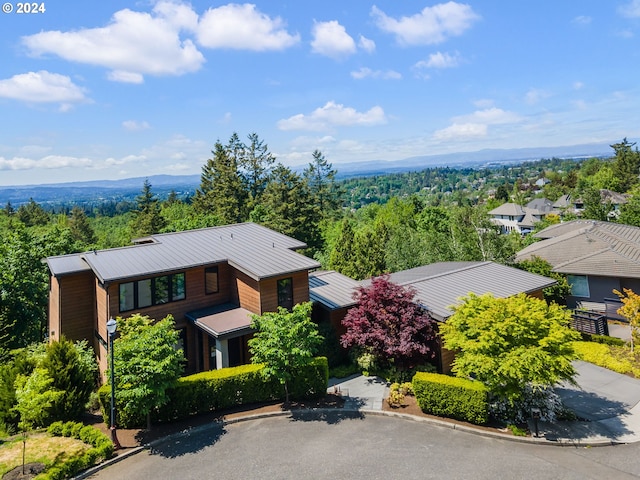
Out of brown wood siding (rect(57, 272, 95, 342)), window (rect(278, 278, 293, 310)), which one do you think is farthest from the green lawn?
window (rect(278, 278, 293, 310))

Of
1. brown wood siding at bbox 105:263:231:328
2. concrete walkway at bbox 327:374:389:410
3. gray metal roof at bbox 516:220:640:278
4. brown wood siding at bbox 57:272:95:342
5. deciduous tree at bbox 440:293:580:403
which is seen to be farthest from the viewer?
gray metal roof at bbox 516:220:640:278

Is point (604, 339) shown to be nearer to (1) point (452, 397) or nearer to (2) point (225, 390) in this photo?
(1) point (452, 397)

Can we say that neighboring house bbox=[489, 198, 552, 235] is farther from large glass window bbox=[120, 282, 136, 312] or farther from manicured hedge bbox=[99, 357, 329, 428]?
large glass window bbox=[120, 282, 136, 312]

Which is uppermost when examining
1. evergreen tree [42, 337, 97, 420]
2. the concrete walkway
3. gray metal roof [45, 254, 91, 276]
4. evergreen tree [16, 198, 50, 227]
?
evergreen tree [16, 198, 50, 227]

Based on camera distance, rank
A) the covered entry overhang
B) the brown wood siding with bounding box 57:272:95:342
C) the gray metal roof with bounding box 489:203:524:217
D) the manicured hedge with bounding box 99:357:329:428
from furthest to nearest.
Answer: the gray metal roof with bounding box 489:203:524:217 → the brown wood siding with bounding box 57:272:95:342 → the covered entry overhang → the manicured hedge with bounding box 99:357:329:428

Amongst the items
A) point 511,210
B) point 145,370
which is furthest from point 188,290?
point 511,210

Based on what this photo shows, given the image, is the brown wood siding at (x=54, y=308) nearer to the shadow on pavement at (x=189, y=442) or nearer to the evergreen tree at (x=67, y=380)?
the evergreen tree at (x=67, y=380)
